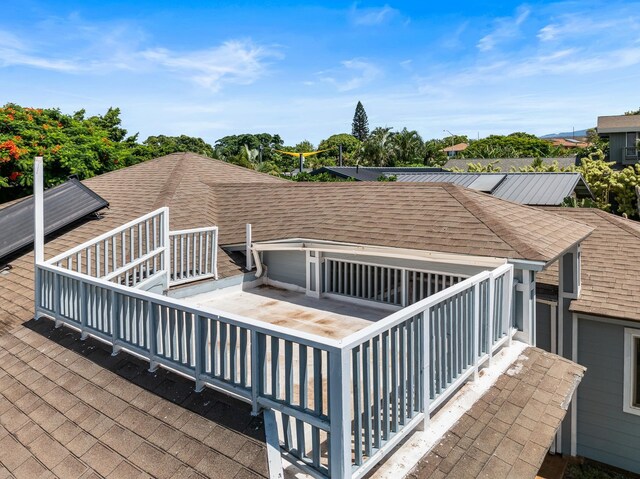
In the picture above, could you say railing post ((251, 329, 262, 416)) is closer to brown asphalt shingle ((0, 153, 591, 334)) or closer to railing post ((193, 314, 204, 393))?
railing post ((193, 314, 204, 393))

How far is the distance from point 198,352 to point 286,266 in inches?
184

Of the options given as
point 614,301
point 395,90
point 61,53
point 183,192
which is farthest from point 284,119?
point 614,301

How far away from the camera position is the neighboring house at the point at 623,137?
30.7m

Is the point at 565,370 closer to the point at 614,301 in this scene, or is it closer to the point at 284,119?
the point at 614,301

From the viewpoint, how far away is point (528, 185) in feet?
55.5

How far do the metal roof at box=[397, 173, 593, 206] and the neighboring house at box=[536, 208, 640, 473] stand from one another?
8.14 m

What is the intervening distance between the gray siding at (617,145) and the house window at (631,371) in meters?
31.5

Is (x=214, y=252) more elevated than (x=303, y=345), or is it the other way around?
(x=214, y=252)

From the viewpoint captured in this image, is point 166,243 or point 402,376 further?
point 166,243

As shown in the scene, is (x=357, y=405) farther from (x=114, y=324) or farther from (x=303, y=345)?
(x=114, y=324)

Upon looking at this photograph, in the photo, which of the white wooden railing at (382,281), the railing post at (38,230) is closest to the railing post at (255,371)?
the white wooden railing at (382,281)

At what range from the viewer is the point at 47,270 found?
5.25 m

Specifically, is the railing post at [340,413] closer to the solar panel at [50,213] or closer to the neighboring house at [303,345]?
the neighboring house at [303,345]

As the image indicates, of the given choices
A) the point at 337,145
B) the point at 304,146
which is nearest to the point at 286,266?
the point at 337,145
